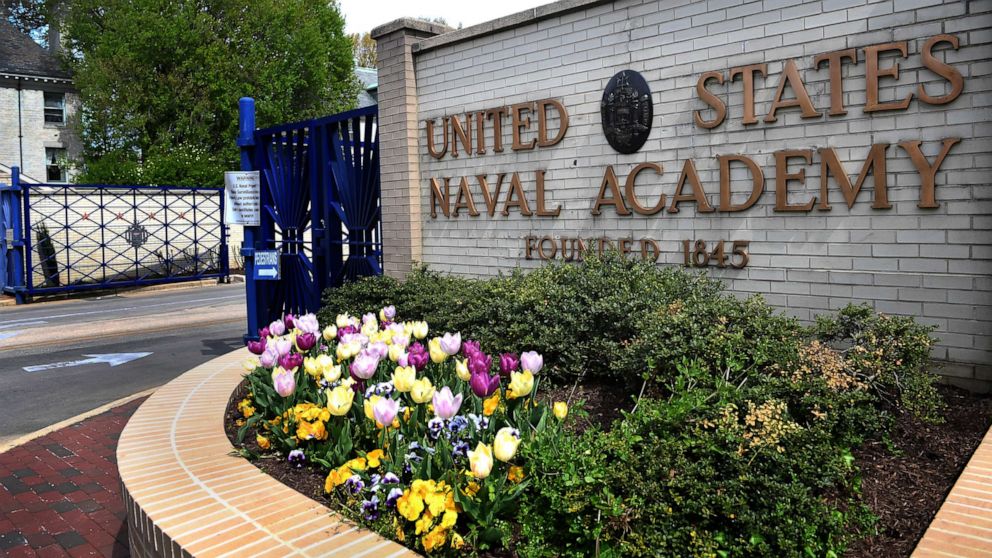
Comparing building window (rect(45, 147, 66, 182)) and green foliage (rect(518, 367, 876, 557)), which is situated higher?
building window (rect(45, 147, 66, 182))

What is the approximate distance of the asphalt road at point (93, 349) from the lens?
791 centimetres

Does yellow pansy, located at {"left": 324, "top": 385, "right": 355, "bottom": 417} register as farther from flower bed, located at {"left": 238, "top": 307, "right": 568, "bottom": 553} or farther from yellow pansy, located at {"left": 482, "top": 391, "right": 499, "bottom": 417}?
yellow pansy, located at {"left": 482, "top": 391, "right": 499, "bottom": 417}

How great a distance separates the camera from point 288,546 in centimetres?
293

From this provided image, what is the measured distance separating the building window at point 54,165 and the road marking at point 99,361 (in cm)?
2883

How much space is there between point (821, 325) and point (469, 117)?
4.23m

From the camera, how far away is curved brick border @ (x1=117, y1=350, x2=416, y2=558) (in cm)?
296

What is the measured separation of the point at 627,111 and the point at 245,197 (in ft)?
17.0

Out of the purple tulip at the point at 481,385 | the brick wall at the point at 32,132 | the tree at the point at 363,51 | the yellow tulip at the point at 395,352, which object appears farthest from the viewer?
the tree at the point at 363,51

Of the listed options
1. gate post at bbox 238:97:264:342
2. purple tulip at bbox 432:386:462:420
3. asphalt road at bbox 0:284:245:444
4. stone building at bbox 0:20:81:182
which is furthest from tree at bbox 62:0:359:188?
purple tulip at bbox 432:386:462:420

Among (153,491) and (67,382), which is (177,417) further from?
(67,382)

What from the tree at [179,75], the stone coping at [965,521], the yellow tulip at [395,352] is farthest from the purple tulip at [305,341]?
the tree at [179,75]

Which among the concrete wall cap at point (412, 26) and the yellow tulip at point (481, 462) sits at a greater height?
the concrete wall cap at point (412, 26)

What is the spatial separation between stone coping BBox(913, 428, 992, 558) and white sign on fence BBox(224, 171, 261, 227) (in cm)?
804

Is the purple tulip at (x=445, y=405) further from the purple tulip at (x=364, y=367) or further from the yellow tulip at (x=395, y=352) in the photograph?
the yellow tulip at (x=395, y=352)
